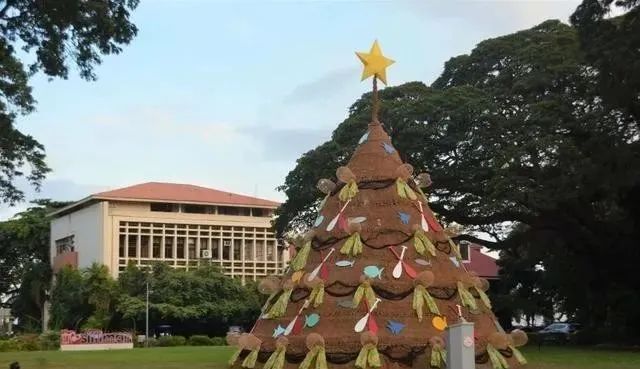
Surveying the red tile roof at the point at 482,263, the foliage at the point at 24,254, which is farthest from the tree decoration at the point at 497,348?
the foliage at the point at 24,254

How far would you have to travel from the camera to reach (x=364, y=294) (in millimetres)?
14398

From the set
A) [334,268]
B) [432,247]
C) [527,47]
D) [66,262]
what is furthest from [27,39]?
[66,262]

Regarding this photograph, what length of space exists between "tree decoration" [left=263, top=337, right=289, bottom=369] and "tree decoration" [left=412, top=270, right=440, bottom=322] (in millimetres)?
2375

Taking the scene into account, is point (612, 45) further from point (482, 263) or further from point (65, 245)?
Answer: point (65, 245)

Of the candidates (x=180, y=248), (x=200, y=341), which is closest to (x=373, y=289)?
(x=200, y=341)

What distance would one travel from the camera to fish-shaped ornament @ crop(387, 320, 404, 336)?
1416 cm

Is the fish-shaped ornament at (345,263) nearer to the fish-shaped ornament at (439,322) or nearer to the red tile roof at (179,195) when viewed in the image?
the fish-shaped ornament at (439,322)

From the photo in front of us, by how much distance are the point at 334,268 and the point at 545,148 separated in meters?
8.50

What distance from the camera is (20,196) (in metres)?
22.5

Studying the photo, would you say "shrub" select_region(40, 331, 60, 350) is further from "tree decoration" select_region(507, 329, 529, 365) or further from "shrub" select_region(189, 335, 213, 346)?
"tree decoration" select_region(507, 329, 529, 365)

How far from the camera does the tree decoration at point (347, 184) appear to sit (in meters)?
16.1

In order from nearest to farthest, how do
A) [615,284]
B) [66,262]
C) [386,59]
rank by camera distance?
[386,59] < [615,284] < [66,262]

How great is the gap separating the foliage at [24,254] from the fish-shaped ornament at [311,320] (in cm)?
4488

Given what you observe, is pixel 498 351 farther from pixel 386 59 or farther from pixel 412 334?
pixel 386 59
